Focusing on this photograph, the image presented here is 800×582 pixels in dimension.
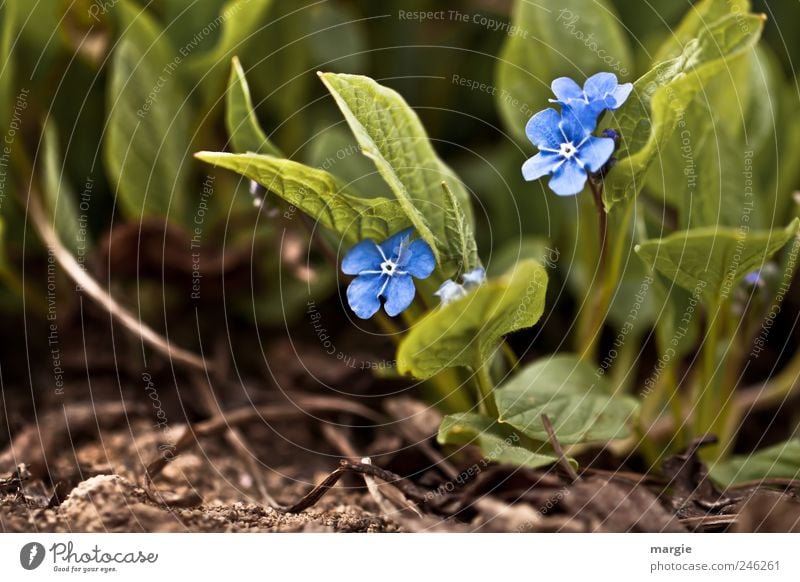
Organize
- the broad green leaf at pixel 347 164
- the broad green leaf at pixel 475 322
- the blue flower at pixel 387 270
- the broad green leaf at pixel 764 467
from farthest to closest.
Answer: the broad green leaf at pixel 347 164 → the broad green leaf at pixel 764 467 → the blue flower at pixel 387 270 → the broad green leaf at pixel 475 322

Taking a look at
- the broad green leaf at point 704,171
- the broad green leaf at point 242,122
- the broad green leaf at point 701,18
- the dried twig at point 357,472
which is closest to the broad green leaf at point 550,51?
the broad green leaf at point 701,18

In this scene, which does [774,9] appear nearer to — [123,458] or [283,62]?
[283,62]

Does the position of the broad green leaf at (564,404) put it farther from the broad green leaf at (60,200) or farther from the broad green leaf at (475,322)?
the broad green leaf at (60,200)

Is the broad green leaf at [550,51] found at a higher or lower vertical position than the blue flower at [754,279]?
higher

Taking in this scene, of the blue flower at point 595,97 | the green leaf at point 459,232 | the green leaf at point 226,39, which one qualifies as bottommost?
the green leaf at point 459,232

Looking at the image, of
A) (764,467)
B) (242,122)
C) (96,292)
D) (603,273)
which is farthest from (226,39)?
(764,467)

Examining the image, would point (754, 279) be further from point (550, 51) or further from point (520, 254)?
point (550, 51)

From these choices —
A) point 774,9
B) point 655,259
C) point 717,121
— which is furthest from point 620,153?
point 774,9
